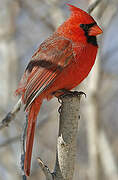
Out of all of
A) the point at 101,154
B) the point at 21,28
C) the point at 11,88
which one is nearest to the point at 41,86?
the point at 101,154

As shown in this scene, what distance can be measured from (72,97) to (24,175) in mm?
521

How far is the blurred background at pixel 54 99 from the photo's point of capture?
3.87 metres

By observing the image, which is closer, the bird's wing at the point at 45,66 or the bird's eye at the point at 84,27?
the bird's wing at the point at 45,66

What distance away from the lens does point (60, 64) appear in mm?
2494

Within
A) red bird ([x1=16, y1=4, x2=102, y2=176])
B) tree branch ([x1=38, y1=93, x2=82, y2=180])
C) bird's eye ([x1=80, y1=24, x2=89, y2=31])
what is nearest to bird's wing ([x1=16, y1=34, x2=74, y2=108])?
red bird ([x1=16, y1=4, x2=102, y2=176])

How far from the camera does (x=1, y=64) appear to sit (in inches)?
188

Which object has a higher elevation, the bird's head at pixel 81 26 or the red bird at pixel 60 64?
the bird's head at pixel 81 26

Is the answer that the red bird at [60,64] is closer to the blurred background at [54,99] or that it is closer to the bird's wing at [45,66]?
the bird's wing at [45,66]

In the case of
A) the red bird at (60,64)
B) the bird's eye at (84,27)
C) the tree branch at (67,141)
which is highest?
the bird's eye at (84,27)

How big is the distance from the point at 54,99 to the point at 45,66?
6.83 feet

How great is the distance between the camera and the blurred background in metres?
3.87

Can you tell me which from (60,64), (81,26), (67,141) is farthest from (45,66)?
(67,141)

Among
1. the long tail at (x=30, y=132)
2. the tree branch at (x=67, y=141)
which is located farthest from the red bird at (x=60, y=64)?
the tree branch at (x=67, y=141)

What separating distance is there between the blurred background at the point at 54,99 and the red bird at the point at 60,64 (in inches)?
23.6
